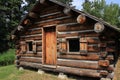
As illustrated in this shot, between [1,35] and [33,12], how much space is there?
85.4ft

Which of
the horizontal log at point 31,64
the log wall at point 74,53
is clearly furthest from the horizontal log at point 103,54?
the horizontal log at point 31,64

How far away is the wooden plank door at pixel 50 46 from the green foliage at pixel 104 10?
105ft

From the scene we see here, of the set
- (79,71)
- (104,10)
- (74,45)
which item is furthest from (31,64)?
(104,10)

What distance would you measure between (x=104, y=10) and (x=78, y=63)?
3866 cm

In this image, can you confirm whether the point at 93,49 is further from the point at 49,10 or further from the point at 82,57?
the point at 49,10

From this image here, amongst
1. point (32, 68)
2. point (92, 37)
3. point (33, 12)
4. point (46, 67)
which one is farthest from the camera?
point (32, 68)

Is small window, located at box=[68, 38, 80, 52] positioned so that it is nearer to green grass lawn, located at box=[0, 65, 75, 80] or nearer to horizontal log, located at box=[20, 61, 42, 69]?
green grass lawn, located at box=[0, 65, 75, 80]

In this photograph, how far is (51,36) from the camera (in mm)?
14312

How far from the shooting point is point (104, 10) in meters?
49.1

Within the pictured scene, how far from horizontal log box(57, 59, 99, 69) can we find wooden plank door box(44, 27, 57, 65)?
845mm

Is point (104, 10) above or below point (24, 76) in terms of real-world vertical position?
above

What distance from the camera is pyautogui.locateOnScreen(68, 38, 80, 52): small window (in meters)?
12.5

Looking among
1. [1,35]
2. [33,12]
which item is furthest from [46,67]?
[1,35]

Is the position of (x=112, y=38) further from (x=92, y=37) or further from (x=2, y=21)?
(x=2, y=21)
